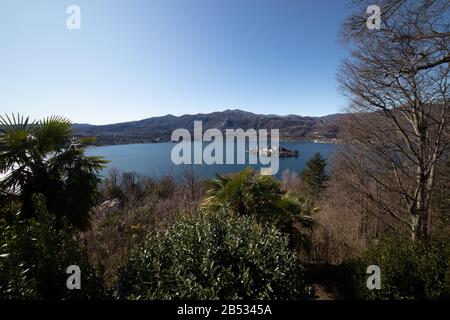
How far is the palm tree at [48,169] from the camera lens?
4.19 m

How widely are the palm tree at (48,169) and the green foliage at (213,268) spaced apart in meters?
2.17

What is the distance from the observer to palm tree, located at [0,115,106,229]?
4.19m

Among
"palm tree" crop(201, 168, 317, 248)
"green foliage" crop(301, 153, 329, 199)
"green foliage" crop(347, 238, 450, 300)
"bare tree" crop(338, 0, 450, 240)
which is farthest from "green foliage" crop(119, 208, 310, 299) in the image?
"green foliage" crop(301, 153, 329, 199)

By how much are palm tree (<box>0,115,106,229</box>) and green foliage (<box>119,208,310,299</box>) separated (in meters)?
2.17

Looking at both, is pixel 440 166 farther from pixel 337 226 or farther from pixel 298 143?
pixel 298 143

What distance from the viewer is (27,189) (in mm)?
4242

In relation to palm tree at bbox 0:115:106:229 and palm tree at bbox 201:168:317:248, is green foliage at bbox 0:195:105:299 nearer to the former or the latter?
palm tree at bbox 0:115:106:229

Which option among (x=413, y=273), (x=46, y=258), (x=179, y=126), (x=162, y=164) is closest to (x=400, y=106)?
(x=413, y=273)

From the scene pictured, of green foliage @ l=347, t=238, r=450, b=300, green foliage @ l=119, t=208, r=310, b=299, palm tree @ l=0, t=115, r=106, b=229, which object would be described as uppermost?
palm tree @ l=0, t=115, r=106, b=229

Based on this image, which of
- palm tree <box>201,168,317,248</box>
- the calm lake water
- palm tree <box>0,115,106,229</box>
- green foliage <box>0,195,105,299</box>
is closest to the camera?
green foliage <box>0,195,105,299</box>

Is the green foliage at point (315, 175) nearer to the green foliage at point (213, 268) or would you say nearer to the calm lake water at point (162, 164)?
the calm lake water at point (162, 164)

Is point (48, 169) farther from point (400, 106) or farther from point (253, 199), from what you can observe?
point (400, 106)

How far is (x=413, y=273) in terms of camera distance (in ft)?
11.5

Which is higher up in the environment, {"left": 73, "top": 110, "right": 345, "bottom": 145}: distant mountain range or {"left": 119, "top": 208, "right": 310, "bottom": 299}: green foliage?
{"left": 73, "top": 110, "right": 345, "bottom": 145}: distant mountain range
